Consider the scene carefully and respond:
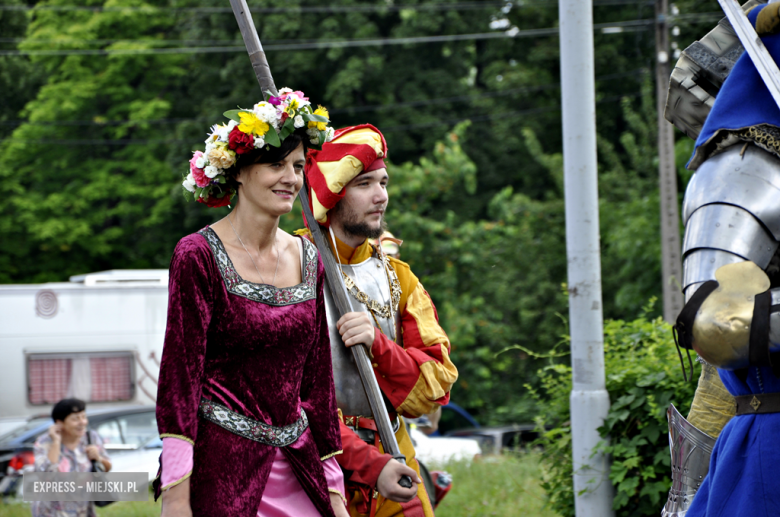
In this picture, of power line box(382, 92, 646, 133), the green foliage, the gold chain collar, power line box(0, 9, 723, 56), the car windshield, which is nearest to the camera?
the gold chain collar

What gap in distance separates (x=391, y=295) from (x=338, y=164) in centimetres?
58

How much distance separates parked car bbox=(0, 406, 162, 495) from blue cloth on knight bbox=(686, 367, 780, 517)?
29.5 feet

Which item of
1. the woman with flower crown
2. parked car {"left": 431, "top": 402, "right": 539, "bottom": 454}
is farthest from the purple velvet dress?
parked car {"left": 431, "top": 402, "right": 539, "bottom": 454}

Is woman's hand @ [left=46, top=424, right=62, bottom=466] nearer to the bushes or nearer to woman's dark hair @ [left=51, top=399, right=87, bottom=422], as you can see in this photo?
woman's dark hair @ [left=51, top=399, right=87, bottom=422]

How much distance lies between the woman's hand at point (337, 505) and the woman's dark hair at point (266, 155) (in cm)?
106

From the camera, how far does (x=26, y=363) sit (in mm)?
13398

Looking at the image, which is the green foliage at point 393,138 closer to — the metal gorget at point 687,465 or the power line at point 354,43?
the power line at point 354,43

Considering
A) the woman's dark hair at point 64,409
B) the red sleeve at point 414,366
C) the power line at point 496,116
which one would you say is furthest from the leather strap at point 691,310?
the power line at point 496,116

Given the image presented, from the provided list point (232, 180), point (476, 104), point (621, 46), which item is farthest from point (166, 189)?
point (232, 180)

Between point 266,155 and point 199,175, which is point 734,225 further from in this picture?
point 199,175

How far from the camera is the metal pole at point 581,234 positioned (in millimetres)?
4594

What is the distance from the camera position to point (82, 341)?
13.6 metres

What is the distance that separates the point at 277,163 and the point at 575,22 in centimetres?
254

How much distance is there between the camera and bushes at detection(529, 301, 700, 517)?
4.31m
